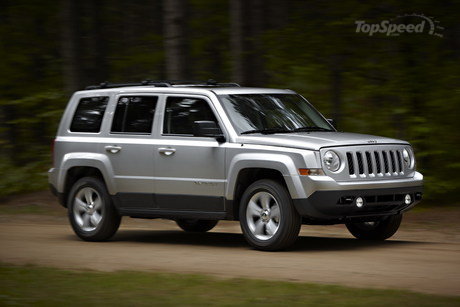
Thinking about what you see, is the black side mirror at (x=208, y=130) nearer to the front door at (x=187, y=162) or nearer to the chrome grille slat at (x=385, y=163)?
the front door at (x=187, y=162)

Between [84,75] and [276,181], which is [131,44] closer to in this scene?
[84,75]

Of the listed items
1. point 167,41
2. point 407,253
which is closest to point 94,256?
point 407,253

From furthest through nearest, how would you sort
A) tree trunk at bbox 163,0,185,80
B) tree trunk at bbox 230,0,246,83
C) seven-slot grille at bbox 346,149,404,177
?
tree trunk at bbox 230,0,246,83, tree trunk at bbox 163,0,185,80, seven-slot grille at bbox 346,149,404,177

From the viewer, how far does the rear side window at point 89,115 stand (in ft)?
42.8

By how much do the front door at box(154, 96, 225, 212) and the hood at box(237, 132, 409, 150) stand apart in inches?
20.3

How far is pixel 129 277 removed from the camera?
9141 millimetres

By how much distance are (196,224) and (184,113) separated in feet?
8.30

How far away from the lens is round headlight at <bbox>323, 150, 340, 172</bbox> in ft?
35.3

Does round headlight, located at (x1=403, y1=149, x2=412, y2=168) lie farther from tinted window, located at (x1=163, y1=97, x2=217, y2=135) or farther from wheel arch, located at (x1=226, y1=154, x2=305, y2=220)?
tinted window, located at (x1=163, y1=97, x2=217, y2=135)

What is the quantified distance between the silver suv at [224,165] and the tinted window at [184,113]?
1cm

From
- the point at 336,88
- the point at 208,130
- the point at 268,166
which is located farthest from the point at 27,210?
the point at 268,166

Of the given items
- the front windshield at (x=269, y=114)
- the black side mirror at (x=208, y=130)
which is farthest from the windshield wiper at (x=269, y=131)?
the black side mirror at (x=208, y=130)

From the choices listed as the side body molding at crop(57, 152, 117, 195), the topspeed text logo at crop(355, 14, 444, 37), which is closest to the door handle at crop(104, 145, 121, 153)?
the side body molding at crop(57, 152, 117, 195)

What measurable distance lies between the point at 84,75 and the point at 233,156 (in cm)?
1299
